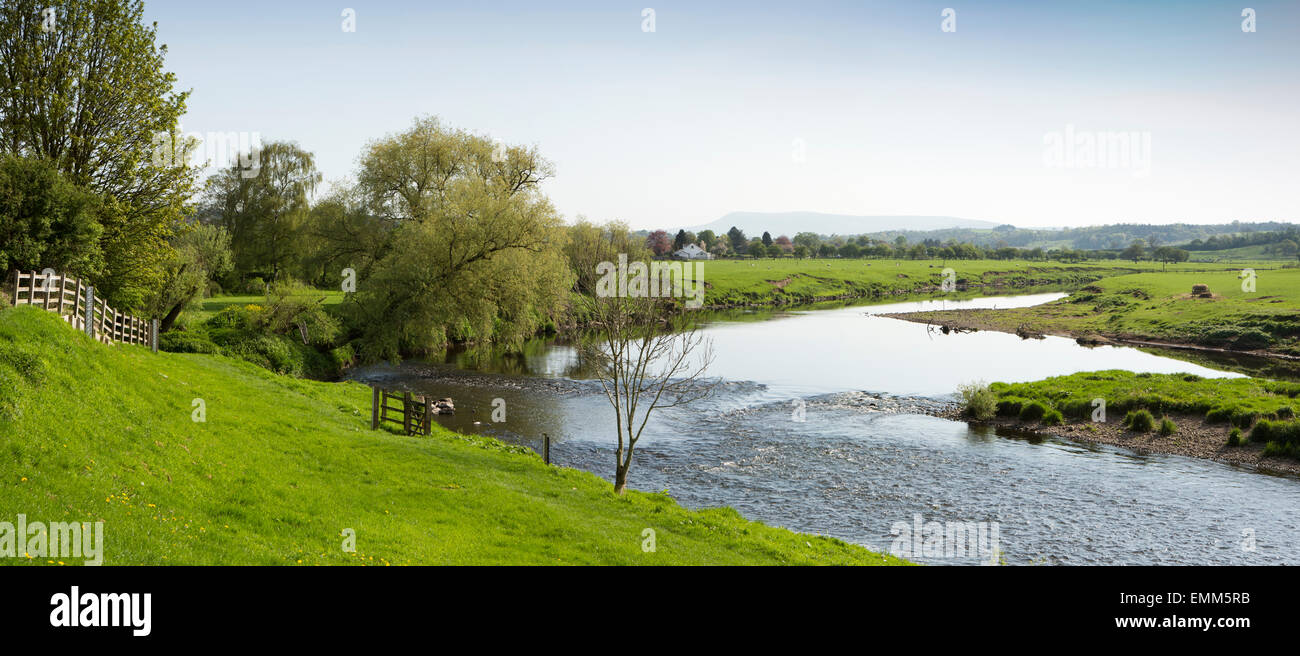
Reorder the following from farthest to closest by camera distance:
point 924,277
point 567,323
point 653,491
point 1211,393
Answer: point 924,277 → point 567,323 → point 1211,393 → point 653,491

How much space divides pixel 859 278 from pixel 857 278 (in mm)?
505

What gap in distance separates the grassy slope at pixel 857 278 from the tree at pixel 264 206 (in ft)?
170

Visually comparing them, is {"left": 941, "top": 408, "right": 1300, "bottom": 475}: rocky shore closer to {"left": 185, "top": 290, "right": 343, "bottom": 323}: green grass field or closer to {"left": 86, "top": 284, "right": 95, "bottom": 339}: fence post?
{"left": 86, "top": 284, "right": 95, "bottom": 339}: fence post

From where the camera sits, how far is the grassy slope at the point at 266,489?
464 inches

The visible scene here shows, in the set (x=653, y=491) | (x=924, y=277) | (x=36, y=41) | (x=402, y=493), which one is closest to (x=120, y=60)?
(x=36, y=41)

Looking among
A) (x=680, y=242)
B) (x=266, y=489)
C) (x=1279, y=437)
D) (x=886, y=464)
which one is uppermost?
(x=680, y=242)

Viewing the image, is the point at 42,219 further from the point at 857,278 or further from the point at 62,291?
the point at 857,278

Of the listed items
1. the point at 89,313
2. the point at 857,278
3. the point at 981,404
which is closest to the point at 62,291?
the point at 89,313

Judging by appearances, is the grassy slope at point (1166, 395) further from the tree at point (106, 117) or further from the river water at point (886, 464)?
the tree at point (106, 117)

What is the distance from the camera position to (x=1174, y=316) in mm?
73500

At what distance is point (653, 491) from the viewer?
2462 cm

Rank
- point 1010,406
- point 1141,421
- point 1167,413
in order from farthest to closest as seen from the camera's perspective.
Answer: point 1010,406, point 1167,413, point 1141,421
